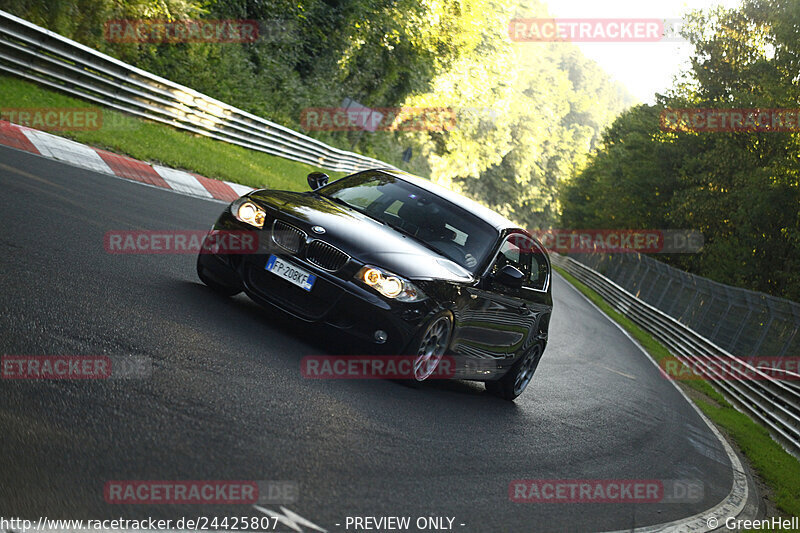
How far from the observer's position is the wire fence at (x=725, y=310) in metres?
20.0

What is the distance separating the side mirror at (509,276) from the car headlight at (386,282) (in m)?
1.37

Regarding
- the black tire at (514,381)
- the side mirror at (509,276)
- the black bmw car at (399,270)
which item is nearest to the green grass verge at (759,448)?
the black tire at (514,381)

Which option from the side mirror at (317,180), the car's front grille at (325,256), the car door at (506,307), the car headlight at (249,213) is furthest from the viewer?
the side mirror at (317,180)

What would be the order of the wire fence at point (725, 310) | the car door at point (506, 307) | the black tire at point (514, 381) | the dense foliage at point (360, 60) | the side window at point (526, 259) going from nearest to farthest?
the car door at point (506, 307) → the side window at point (526, 259) → the black tire at point (514, 381) → the wire fence at point (725, 310) → the dense foliage at point (360, 60)

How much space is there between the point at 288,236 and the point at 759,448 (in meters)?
8.13

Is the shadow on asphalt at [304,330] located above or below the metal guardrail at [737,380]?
above

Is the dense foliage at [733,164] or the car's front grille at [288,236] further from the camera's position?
the dense foliage at [733,164]

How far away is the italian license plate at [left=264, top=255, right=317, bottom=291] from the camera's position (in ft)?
22.8

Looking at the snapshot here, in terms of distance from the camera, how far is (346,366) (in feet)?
23.4

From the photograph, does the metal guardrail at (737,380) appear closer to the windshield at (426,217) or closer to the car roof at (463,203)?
the car roof at (463,203)

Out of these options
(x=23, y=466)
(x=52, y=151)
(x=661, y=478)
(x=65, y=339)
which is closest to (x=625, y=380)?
(x=661, y=478)

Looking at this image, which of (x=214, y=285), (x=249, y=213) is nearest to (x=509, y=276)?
(x=249, y=213)

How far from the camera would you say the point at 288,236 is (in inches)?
281

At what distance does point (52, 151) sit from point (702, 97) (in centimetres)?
4046
